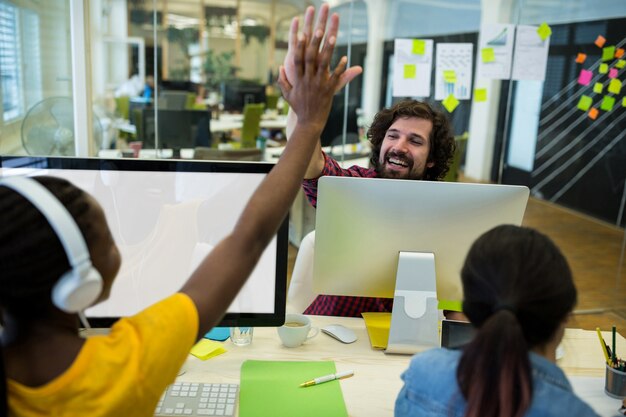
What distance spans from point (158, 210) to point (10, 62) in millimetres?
2466

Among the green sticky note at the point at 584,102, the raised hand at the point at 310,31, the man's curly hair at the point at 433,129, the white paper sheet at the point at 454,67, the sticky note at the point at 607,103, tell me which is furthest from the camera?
the green sticky note at the point at 584,102

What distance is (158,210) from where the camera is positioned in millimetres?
1276

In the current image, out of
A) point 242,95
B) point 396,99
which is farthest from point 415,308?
point 242,95

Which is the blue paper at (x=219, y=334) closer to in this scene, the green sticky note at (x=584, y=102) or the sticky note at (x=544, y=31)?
the sticky note at (x=544, y=31)

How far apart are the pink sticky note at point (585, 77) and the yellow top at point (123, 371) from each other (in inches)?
180

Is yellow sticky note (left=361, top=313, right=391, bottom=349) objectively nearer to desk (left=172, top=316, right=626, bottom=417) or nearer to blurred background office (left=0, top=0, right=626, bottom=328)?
desk (left=172, top=316, right=626, bottom=417)

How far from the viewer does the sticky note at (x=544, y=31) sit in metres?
4.13

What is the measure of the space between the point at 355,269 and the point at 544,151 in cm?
483

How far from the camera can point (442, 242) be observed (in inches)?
61.1

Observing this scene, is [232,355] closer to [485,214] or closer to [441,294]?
[441,294]

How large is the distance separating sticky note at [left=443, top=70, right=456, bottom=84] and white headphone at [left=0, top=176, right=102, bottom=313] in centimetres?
392

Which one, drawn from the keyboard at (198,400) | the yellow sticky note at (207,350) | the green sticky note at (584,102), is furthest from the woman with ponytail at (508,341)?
the green sticky note at (584,102)

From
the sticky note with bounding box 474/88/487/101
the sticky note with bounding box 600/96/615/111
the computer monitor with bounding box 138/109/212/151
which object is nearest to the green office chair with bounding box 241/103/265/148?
the computer monitor with bounding box 138/109/212/151

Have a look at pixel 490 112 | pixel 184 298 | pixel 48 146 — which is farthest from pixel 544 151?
pixel 184 298
